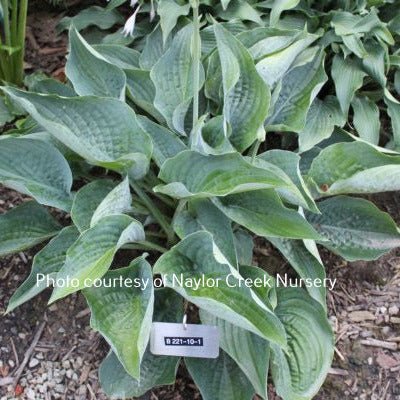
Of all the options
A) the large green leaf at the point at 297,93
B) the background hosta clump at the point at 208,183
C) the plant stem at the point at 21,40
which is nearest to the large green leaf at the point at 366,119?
the background hosta clump at the point at 208,183

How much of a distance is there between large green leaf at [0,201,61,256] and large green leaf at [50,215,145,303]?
278 mm

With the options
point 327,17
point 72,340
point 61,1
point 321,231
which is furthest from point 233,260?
point 61,1

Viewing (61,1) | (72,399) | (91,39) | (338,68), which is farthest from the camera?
(61,1)

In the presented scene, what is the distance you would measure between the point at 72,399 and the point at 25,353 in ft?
0.58

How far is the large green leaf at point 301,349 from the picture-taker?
146 centimetres

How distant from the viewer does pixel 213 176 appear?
1.46 m

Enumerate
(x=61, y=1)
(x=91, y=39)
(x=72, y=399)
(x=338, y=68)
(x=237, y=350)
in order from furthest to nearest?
(x=61, y=1) < (x=91, y=39) < (x=338, y=68) < (x=72, y=399) < (x=237, y=350)

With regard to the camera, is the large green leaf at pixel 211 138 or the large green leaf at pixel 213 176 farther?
the large green leaf at pixel 211 138

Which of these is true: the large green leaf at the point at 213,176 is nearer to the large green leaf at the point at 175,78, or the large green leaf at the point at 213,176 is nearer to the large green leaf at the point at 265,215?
the large green leaf at the point at 265,215

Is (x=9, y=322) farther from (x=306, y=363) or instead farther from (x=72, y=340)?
(x=306, y=363)

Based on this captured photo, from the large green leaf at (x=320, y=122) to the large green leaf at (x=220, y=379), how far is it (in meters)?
0.61

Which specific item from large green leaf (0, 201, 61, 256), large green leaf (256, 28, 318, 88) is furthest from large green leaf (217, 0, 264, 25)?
large green leaf (0, 201, 61, 256)

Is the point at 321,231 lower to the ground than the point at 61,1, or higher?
lower

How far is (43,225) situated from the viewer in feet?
5.56
